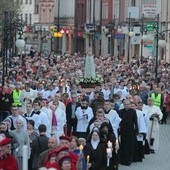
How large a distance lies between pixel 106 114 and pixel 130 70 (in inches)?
1174

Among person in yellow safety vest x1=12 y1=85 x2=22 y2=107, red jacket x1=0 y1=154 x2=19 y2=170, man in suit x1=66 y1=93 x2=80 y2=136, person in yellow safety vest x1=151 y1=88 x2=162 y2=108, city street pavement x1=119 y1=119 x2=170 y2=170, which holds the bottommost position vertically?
city street pavement x1=119 y1=119 x2=170 y2=170

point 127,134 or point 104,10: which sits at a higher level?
point 127,134

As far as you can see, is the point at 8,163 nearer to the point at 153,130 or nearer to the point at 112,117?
the point at 112,117

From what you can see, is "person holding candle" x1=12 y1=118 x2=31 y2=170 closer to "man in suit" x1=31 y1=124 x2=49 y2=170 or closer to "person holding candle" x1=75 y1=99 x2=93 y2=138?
"man in suit" x1=31 y1=124 x2=49 y2=170

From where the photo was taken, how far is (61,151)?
16312mm

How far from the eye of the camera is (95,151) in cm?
2117

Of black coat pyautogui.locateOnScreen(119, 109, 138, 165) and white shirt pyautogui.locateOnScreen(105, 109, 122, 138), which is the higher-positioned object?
white shirt pyautogui.locateOnScreen(105, 109, 122, 138)

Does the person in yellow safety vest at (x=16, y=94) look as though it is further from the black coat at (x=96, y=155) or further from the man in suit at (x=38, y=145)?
the black coat at (x=96, y=155)

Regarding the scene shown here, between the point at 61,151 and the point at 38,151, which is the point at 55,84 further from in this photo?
the point at 61,151

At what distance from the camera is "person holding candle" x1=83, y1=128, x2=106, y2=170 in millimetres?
21094

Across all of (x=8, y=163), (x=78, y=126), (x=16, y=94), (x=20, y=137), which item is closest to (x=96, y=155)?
(x=20, y=137)

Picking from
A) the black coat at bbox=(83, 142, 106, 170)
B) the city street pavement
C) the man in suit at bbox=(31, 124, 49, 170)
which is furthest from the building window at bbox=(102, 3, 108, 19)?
the black coat at bbox=(83, 142, 106, 170)

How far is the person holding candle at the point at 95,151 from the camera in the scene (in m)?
21.1

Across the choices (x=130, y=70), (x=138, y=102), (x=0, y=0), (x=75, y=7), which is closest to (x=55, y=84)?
(x=138, y=102)
